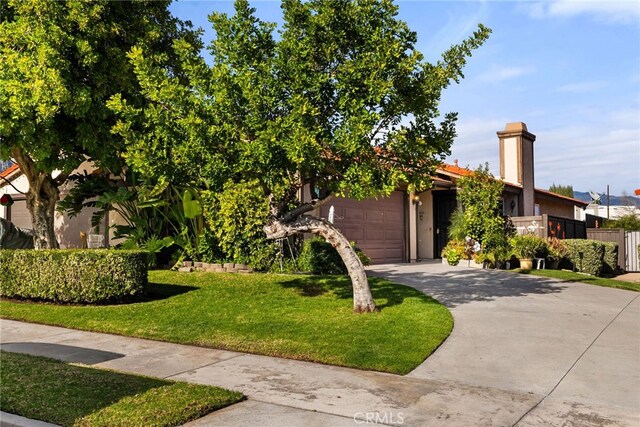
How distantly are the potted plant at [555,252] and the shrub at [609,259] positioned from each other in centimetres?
198

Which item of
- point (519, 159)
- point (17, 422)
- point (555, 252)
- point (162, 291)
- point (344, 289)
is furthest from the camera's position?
point (519, 159)

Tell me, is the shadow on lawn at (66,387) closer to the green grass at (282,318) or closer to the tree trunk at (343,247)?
the green grass at (282,318)

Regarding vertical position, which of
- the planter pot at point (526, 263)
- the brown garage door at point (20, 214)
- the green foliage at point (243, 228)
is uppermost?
the brown garage door at point (20, 214)

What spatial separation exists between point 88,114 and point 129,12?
9.72 feet

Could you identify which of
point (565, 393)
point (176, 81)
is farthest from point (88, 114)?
point (565, 393)

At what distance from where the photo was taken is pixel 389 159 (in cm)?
927

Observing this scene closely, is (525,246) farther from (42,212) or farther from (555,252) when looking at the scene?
(42,212)

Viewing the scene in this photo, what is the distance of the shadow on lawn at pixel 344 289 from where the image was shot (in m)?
10.6

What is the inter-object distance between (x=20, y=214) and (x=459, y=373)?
20.7 metres

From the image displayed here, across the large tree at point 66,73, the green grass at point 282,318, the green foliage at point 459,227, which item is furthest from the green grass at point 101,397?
the green foliage at point 459,227

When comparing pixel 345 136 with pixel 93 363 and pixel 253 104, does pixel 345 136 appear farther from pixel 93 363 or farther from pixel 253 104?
pixel 93 363

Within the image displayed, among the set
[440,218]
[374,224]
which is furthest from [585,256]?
[374,224]

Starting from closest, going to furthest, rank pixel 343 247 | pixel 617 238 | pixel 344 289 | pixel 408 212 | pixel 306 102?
pixel 306 102 → pixel 343 247 → pixel 344 289 → pixel 408 212 → pixel 617 238

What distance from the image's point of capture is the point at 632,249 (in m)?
20.2
